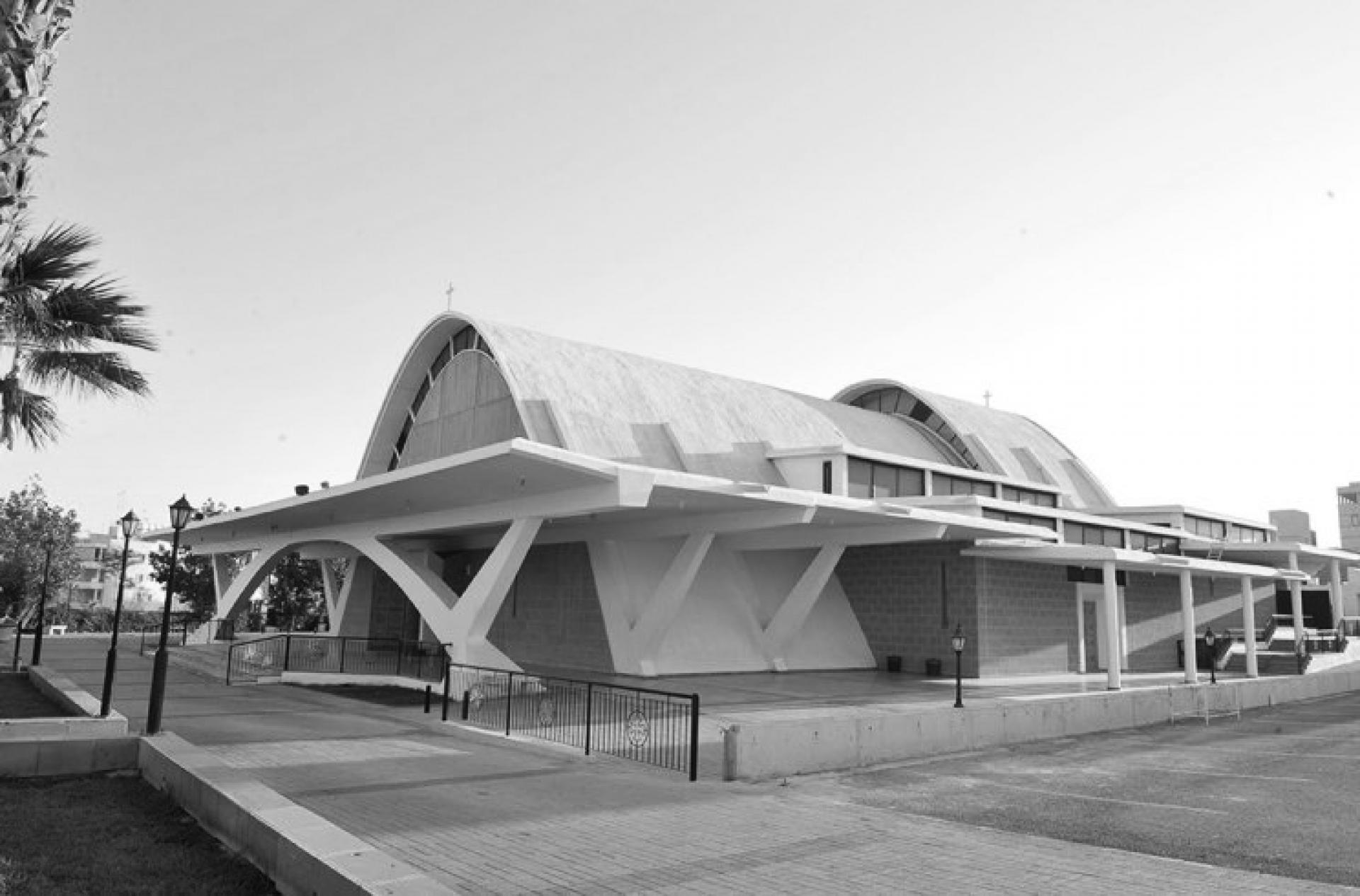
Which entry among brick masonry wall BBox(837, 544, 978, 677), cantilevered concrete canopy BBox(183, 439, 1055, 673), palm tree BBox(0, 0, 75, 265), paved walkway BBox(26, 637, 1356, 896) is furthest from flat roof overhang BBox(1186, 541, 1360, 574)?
palm tree BBox(0, 0, 75, 265)

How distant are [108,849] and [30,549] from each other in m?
53.2

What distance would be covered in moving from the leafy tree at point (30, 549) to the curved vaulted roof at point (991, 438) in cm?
4120

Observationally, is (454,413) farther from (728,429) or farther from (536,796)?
(536,796)

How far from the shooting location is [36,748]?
10594 millimetres

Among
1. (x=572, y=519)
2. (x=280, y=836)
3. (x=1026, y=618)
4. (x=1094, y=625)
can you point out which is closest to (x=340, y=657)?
(x=572, y=519)

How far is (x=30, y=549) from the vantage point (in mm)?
50656

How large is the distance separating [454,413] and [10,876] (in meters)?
24.9

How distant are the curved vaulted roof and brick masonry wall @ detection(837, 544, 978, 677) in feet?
39.9

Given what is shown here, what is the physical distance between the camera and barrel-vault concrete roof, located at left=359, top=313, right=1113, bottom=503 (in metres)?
26.6

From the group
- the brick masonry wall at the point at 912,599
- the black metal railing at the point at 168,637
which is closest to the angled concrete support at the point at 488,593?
the black metal railing at the point at 168,637

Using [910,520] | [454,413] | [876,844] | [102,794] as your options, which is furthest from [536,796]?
[454,413]

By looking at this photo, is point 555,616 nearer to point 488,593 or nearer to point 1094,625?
point 488,593

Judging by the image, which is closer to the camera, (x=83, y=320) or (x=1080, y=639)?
(x=83, y=320)

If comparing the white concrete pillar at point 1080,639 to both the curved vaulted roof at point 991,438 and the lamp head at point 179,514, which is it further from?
the lamp head at point 179,514
